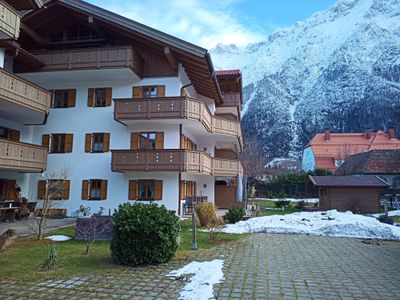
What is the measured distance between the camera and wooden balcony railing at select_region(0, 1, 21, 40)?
16.1 m

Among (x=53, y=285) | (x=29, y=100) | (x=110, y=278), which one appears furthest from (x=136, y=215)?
(x=29, y=100)

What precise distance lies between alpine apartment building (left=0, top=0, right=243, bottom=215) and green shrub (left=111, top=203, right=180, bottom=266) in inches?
477

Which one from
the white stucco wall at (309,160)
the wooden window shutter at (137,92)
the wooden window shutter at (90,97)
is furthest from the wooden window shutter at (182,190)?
the white stucco wall at (309,160)

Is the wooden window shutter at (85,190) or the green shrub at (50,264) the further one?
the wooden window shutter at (85,190)

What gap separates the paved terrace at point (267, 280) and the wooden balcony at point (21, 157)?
1272 centimetres

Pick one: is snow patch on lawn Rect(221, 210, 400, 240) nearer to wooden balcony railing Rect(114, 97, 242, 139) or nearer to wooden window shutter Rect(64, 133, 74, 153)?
wooden balcony railing Rect(114, 97, 242, 139)

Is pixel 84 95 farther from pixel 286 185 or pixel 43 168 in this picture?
pixel 286 185

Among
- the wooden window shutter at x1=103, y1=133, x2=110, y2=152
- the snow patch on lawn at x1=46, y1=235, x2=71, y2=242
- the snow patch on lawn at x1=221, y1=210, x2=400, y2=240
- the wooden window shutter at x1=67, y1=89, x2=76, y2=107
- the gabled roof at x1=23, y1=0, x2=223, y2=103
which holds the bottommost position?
the snow patch on lawn at x1=46, y1=235, x2=71, y2=242

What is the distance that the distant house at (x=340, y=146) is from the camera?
235ft

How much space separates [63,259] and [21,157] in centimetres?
1237

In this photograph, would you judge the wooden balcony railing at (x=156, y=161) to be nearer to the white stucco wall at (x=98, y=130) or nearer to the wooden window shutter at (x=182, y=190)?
the white stucco wall at (x=98, y=130)

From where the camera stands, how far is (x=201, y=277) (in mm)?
7484

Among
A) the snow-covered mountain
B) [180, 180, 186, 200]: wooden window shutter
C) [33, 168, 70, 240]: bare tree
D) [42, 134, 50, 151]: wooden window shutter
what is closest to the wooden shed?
[180, 180, 186, 200]: wooden window shutter

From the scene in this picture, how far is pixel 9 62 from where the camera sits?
23.7 meters
